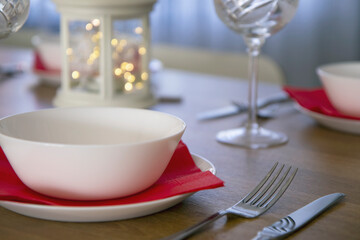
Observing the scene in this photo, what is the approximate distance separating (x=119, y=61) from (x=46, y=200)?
1.98 ft

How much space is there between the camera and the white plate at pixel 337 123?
38.1 inches

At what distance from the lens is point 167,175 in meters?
0.68

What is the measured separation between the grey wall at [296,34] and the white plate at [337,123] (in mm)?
2085

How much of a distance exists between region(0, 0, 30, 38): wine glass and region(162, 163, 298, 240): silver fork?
1.14ft

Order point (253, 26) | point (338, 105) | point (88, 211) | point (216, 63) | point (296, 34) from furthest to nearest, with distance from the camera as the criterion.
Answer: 1. point (296, 34)
2. point (216, 63)
3. point (338, 105)
4. point (253, 26)
5. point (88, 211)

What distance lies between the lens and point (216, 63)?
211cm

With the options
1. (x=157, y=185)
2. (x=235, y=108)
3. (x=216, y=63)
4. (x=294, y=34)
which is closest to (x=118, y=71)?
(x=235, y=108)

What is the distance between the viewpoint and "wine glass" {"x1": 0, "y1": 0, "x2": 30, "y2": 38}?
0.70 meters

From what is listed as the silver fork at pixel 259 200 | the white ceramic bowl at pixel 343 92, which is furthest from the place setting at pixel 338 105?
the silver fork at pixel 259 200

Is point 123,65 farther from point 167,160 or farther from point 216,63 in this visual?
point 216,63

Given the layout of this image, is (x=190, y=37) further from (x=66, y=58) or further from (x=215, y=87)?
(x=66, y=58)

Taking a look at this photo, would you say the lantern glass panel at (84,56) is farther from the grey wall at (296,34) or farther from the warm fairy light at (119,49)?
the grey wall at (296,34)

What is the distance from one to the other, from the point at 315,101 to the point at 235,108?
0.53 feet

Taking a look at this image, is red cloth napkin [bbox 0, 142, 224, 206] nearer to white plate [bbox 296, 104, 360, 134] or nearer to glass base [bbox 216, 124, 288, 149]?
glass base [bbox 216, 124, 288, 149]
